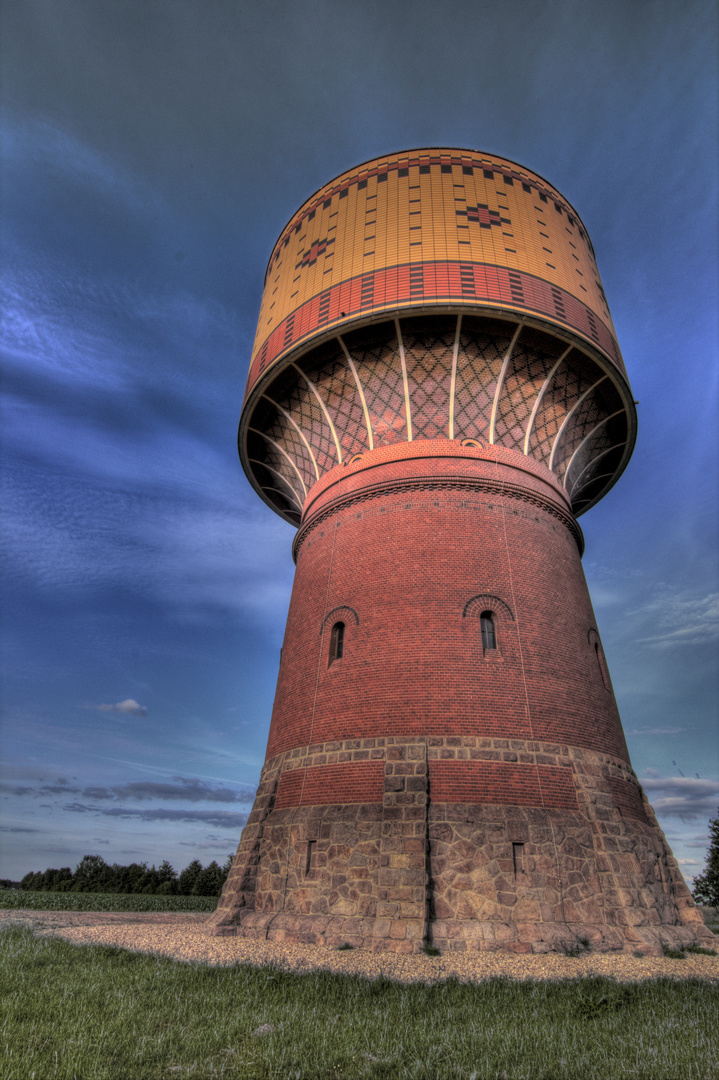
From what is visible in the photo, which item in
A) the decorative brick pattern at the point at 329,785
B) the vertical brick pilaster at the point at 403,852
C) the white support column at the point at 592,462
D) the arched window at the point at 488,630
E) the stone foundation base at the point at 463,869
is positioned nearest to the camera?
the vertical brick pilaster at the point at 403,852

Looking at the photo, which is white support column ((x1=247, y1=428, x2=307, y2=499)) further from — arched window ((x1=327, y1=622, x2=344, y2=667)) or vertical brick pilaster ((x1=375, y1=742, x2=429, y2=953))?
vertical brick pilaster ((x1=375, y1=742, x2=429, y2=953))

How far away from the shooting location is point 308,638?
35.6 feet

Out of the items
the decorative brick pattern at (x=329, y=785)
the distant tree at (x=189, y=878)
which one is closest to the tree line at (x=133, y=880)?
the distant tree at (x=189, y=878)

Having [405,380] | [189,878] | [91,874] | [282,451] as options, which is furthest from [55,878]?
[405,380]

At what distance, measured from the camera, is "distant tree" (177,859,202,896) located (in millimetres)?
26389

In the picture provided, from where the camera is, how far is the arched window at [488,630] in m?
9.39

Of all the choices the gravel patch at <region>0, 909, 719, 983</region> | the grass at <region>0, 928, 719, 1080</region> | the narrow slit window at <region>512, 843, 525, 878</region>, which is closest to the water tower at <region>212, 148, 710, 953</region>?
the narrow slit window at <region>512, 843, 525, 878</region>

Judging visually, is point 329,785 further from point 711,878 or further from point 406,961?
point 711,878

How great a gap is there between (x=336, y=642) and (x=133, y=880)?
24.1 metres

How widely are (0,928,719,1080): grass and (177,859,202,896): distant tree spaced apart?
24.1 m

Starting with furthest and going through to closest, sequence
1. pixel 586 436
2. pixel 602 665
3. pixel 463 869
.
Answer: pixel 586 436 < pixel 602 665 < pixel 463 869

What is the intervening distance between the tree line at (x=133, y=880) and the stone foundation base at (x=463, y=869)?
2063 centimetres

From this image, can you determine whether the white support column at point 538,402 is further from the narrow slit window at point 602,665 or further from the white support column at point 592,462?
the narrow slit window at point 602,665

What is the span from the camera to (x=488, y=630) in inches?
375
